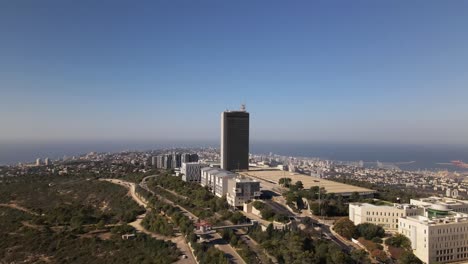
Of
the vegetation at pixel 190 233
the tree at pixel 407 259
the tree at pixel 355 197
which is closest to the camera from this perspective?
the tree at pixel 407 259

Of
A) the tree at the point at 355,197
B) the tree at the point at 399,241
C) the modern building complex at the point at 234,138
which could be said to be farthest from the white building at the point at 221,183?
the tree at the point at 399,241

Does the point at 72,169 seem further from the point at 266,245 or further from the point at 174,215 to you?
the point at 266,245

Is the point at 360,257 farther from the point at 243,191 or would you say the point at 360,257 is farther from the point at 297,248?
the point at 243,191

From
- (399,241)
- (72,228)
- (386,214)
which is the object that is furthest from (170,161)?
(399,241)

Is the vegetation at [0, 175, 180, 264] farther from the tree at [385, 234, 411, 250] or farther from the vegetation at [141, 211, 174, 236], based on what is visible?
the tree at [385, 234, 411, 250]

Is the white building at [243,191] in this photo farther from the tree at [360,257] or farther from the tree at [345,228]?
the tree at [360,257]

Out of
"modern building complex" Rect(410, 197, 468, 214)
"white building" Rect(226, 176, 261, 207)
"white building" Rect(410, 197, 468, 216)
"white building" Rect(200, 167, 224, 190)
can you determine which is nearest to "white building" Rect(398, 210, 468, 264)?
"modern building complex" Rect(410, 197, 468, 214)

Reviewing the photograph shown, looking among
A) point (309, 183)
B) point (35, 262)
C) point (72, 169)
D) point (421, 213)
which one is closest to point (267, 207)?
point (421, 213)
